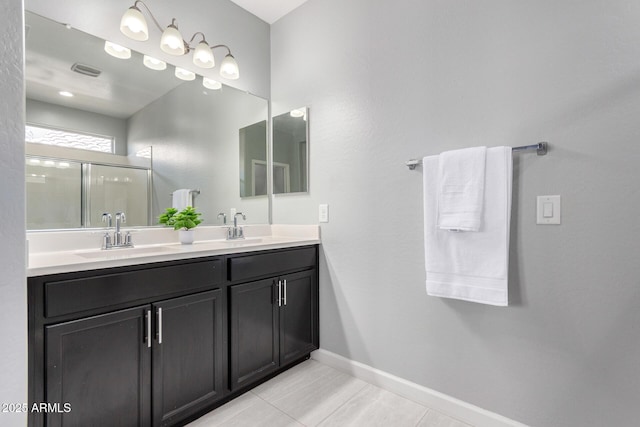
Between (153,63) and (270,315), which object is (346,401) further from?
(153,63)

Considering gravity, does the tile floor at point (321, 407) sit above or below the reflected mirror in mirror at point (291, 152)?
below

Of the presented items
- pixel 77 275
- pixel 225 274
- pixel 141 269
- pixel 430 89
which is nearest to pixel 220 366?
pixel 225 274

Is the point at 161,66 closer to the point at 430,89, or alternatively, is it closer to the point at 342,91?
the point at 342,91

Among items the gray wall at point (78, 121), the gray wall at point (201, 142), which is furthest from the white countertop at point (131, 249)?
the gray wall at point (78, 121)

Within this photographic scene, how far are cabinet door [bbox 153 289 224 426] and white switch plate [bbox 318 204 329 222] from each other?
872 millimetres

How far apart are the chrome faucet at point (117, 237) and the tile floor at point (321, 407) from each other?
100 cm

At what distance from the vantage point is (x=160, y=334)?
134 cm

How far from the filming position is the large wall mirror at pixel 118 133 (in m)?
1.49

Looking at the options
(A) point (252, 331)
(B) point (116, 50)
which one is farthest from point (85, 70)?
(A) point (252, 331)

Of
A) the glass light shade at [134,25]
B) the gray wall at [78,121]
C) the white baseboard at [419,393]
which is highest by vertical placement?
the glass light shade at [134,25]

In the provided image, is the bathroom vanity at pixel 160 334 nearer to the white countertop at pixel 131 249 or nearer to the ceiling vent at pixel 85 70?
the white countertop at pixel 131 249

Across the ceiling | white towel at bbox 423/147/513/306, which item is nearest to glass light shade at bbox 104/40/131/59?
the ceiling

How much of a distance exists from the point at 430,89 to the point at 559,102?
1.94ft

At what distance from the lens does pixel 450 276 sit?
1.51 meters
